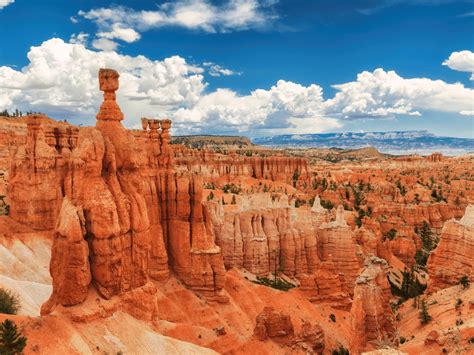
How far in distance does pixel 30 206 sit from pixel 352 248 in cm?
3163

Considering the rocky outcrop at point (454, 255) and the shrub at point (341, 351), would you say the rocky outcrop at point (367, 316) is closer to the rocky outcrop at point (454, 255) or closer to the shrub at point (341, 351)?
the shrub at point (341, 351)

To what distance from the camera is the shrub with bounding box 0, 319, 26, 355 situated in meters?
15.5

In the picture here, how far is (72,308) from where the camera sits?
1961cm

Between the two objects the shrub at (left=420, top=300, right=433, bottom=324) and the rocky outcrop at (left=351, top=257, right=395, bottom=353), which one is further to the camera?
the shrub at (left=420, top=300, right=433, bottom=324)

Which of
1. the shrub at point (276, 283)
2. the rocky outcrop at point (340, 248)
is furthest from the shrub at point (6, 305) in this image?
the rocky outcrop at point (340, 248)

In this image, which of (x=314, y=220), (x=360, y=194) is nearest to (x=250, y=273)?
(x=314, y=220)

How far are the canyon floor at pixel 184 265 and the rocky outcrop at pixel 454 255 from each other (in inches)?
4.0

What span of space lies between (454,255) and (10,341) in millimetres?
35265

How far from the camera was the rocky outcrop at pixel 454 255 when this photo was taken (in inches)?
1489

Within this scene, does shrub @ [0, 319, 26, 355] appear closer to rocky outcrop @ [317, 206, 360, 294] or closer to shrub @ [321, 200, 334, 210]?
rocky outcrop @ [317, 206, 360, 294]

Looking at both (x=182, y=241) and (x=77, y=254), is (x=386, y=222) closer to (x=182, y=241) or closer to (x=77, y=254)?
(x=182, y=241)

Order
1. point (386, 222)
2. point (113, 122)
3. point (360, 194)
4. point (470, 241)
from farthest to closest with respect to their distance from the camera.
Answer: point (360, 194) → point (386, 222) → point (470, 241) → point (113, 122)

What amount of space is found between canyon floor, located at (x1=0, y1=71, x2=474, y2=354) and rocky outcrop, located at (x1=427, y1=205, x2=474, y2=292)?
0.34 ft

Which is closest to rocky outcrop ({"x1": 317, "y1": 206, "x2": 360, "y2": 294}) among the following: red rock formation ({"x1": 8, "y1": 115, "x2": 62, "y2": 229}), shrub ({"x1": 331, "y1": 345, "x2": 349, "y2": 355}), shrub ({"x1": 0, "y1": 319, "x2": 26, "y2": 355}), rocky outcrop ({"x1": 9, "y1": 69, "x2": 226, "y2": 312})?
shrub ({"x1": 331, "y1": 345, "x2": 349, "y2": 355})
